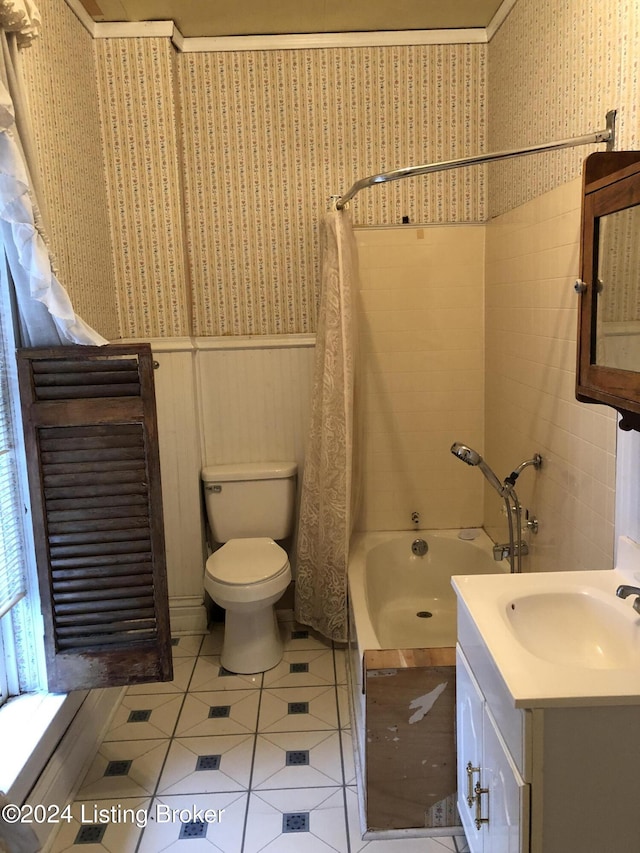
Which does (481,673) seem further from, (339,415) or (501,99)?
(501,99)

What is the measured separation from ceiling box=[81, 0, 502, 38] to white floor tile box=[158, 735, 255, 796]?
2.65 metres

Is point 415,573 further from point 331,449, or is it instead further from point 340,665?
point 331,449

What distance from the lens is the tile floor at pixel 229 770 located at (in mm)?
1950

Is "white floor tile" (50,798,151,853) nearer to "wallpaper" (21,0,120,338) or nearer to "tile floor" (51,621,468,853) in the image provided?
"tile floor" (51,621,468,853)

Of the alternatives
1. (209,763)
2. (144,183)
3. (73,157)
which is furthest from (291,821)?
(144,183)

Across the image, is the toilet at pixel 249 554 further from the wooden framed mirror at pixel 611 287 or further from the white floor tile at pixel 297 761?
the wooden framed mirror at pixel 611 287

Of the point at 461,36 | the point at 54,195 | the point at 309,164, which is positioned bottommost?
the point at 54,195

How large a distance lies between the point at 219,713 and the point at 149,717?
25 centimetres

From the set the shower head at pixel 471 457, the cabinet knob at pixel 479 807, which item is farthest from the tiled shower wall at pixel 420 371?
the cabinet knob at pixel 479 807

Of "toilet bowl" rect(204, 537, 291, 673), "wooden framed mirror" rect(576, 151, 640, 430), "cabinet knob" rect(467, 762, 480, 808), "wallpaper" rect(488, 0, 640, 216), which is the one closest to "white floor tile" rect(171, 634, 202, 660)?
"toilet bowl" rect(204, 537, 291, 673)

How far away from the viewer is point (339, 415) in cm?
271

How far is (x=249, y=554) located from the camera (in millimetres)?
2912

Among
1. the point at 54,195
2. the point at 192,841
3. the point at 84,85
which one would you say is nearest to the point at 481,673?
the point at 192,841

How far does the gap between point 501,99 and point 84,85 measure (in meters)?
1.60
